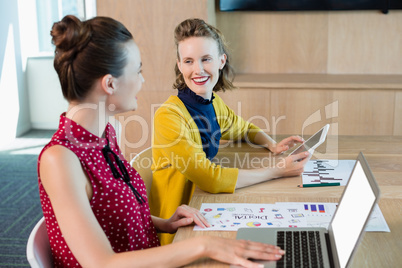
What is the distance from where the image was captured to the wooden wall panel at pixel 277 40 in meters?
3.68

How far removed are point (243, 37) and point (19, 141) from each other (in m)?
2.37

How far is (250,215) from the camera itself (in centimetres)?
142

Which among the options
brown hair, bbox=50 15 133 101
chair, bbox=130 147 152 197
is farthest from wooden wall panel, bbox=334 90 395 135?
brown hair, bbox=50 15 133 101

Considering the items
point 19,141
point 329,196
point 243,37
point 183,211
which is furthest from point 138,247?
point 19,141

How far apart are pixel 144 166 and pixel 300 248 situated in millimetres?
805

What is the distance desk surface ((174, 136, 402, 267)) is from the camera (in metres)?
1.20

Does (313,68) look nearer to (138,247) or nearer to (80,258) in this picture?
(138,247)

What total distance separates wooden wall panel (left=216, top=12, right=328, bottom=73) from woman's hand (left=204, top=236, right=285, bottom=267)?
2.73m

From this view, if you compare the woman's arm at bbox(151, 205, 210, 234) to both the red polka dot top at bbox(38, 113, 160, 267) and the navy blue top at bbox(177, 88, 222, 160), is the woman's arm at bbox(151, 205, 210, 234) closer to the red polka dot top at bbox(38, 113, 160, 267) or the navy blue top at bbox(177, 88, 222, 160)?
the red polka dot top at bbox(38, 113, 160, 267)

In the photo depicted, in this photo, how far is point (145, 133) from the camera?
3.56 m

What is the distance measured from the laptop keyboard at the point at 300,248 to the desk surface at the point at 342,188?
0.10 m

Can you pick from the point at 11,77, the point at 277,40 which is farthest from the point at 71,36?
the point at 11,77

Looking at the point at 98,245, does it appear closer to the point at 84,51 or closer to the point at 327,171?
the point at 84,51

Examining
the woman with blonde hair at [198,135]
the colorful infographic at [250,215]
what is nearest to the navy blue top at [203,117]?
the woman with blonde hair at [198,135]
